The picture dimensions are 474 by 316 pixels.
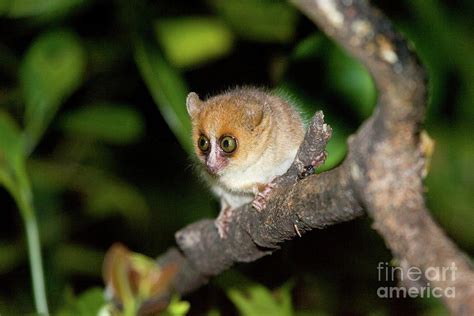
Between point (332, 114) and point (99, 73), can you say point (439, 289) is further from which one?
point (99, 73)

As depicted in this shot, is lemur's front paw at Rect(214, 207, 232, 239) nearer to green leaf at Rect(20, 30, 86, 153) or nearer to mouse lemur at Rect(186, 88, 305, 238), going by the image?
mouse lemur at Rect(186, 88, 305, 238)

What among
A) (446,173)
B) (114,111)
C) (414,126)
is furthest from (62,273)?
(414,126)

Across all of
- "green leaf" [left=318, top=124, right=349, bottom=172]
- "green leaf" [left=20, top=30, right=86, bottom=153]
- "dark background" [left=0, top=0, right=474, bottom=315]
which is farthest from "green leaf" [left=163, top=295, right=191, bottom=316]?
"green leaf" [left=20, top=30, right=86, bottom=153]

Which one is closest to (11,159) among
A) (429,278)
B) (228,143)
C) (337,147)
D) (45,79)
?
(45,79)

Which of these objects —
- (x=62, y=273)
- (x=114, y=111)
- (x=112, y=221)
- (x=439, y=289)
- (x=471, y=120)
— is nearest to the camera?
Answer: (x=439, y=289)

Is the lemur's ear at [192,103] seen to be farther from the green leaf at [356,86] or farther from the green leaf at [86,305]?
the green leaf at [86,305]

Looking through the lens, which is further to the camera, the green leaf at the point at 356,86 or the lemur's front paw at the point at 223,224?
the lemur's front paw at the point at 223,224

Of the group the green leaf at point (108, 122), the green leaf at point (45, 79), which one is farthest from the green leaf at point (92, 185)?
the green leaf at point (45, 79)
